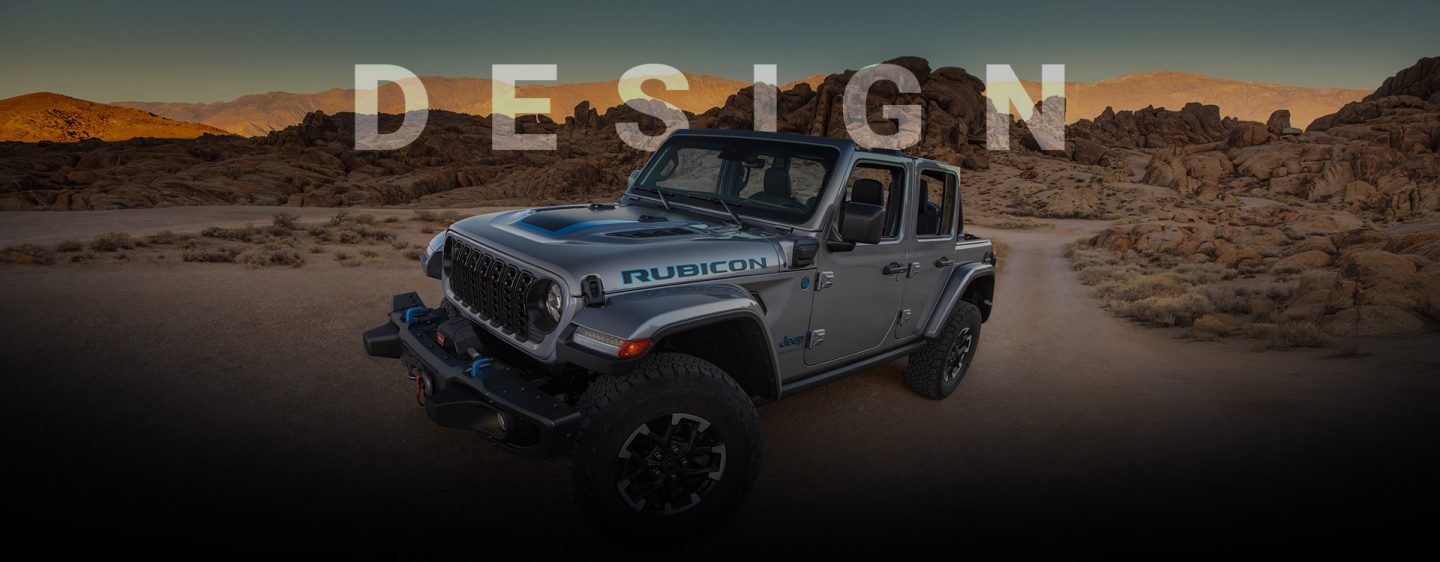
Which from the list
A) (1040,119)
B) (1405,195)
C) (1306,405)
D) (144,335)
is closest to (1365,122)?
(1040,119)

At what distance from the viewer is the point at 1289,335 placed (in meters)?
7.80

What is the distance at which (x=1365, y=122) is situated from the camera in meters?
50.3

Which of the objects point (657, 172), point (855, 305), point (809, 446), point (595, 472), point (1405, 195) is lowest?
point (809, 446)

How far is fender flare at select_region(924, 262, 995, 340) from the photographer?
17.8ft

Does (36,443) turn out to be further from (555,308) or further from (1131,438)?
(1131,438)

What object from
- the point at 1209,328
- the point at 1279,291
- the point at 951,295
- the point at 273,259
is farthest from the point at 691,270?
the point at 1279,291

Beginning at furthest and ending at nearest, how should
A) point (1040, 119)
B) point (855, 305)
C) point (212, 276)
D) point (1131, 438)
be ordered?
point (1040, 119) → point (212, 276) → point (1131, 438) → point (855, 305)

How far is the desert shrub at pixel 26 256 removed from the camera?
10.2 metres

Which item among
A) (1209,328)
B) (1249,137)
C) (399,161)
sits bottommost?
(1209,328)

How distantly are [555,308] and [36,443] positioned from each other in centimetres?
335

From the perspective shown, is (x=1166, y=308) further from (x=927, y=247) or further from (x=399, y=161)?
(x=399, y=161)

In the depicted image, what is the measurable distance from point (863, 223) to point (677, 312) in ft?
4.37

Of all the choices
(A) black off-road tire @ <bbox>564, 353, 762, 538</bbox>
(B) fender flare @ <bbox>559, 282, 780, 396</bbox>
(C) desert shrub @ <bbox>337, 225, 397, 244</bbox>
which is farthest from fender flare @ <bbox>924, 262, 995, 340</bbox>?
(C) desert shrub @ <bbox>337, 225, 397, 244</bbox>

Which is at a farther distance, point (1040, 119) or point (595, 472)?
point (1040, 119)
